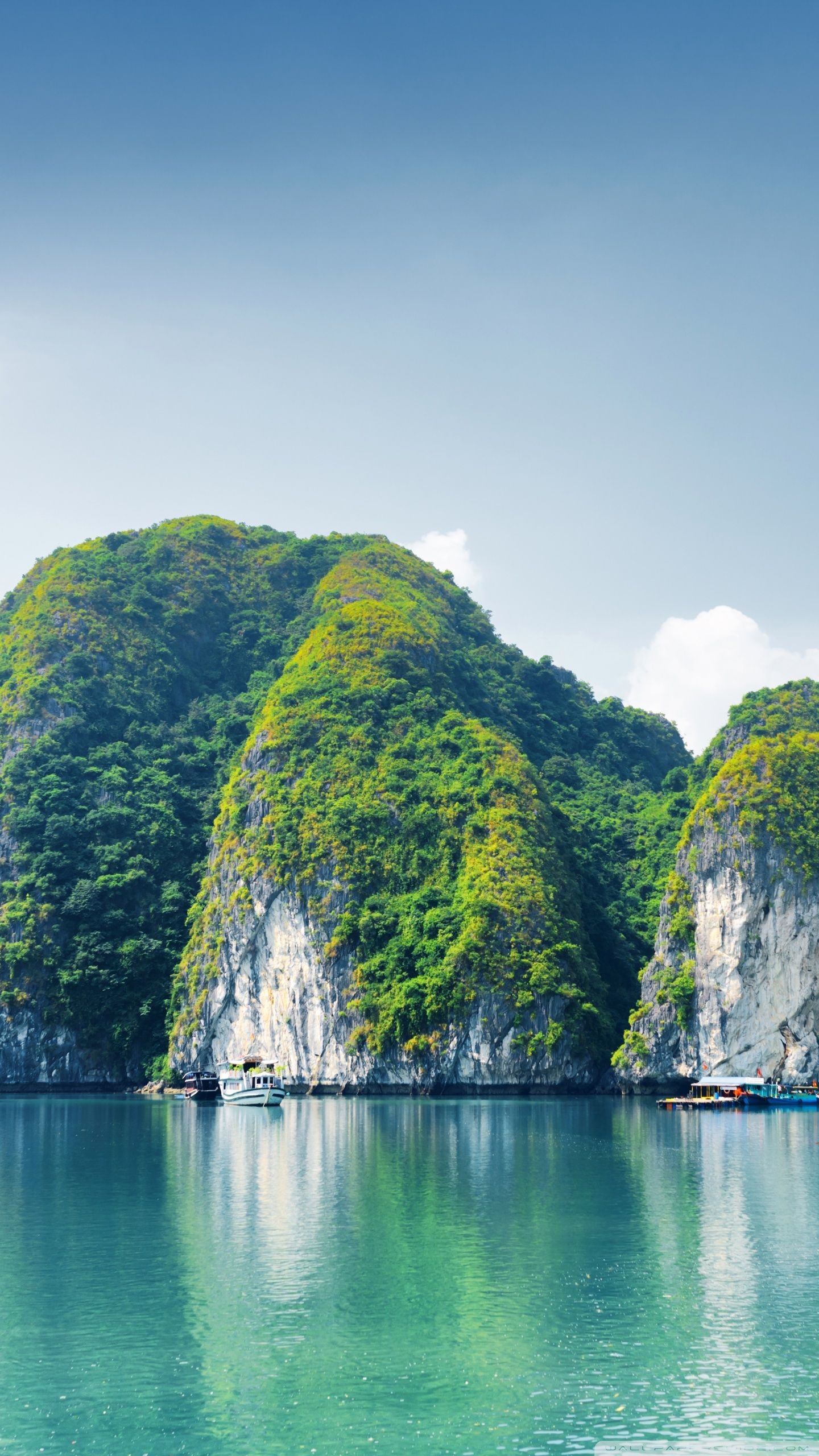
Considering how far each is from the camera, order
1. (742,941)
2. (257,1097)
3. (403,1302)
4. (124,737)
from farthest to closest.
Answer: (124,737) < (742,941) < (257,1097) < (403,1302)

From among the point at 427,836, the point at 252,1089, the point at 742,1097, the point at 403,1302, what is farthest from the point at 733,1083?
the point at 403,1302

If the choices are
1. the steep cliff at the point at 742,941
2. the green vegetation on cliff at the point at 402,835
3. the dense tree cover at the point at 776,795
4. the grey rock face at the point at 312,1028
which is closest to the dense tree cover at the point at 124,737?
the green vegetation on cliff at the point at 402,835

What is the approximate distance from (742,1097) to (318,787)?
132ft

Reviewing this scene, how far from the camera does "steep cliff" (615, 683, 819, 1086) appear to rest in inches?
3356

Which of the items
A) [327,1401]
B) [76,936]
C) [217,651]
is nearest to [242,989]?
[76,936]

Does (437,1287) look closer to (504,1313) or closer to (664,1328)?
(504,1313)

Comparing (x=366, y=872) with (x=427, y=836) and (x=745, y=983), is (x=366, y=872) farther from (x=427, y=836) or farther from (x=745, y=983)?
(x=745, y=983)

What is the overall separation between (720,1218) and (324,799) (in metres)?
71.2

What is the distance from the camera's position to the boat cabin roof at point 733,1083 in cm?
8069

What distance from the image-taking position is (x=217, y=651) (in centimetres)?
13800

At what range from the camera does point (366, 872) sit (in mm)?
97062

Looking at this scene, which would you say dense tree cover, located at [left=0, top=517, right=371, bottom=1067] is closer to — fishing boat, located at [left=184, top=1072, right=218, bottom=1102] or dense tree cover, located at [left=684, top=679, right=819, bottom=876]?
fishing boat, located at [left=184, top=1072, right=218, bottom=1102]

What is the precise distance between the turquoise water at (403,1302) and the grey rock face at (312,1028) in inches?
1626

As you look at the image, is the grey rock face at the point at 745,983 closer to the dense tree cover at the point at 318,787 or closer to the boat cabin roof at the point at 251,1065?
the dense tree cover at the point at 318,787
